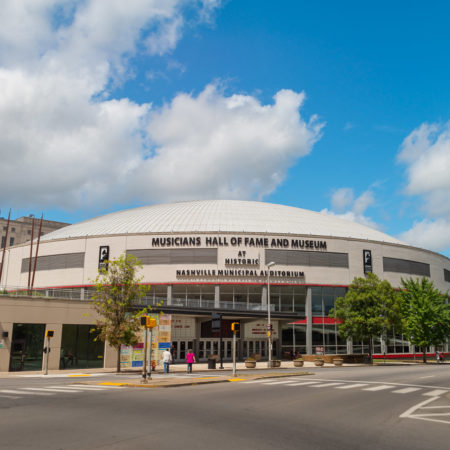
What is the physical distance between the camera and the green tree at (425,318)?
5841cm

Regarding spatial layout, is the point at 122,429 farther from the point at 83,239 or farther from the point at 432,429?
the point at 83,239

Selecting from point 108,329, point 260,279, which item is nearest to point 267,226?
point 260,279

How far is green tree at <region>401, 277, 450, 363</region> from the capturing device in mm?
58406

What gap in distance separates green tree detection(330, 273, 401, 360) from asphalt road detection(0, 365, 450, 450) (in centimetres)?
3185

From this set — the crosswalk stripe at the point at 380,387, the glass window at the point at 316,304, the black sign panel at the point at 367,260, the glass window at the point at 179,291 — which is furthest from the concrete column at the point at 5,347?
the black sign panel at the point at 367,260

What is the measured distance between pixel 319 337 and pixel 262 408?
47.3 m

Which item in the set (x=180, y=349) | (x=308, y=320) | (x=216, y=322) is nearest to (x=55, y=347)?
(x=216, y=322)

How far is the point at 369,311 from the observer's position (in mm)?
50219

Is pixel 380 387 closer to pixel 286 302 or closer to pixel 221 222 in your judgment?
pixel 286 302

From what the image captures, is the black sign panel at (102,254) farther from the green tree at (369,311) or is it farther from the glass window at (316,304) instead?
the green tree at (369,311)

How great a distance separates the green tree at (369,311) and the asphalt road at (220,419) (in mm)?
31846

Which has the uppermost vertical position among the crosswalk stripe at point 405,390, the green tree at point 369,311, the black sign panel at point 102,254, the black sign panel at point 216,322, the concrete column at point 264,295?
the black sign panel at point 102,254

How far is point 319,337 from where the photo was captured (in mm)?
59594

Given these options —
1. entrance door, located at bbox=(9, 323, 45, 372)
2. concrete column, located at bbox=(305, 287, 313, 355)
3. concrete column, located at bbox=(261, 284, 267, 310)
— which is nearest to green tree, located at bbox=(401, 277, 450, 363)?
concrete column, located at bbox=(305, 287, 313, 355)
